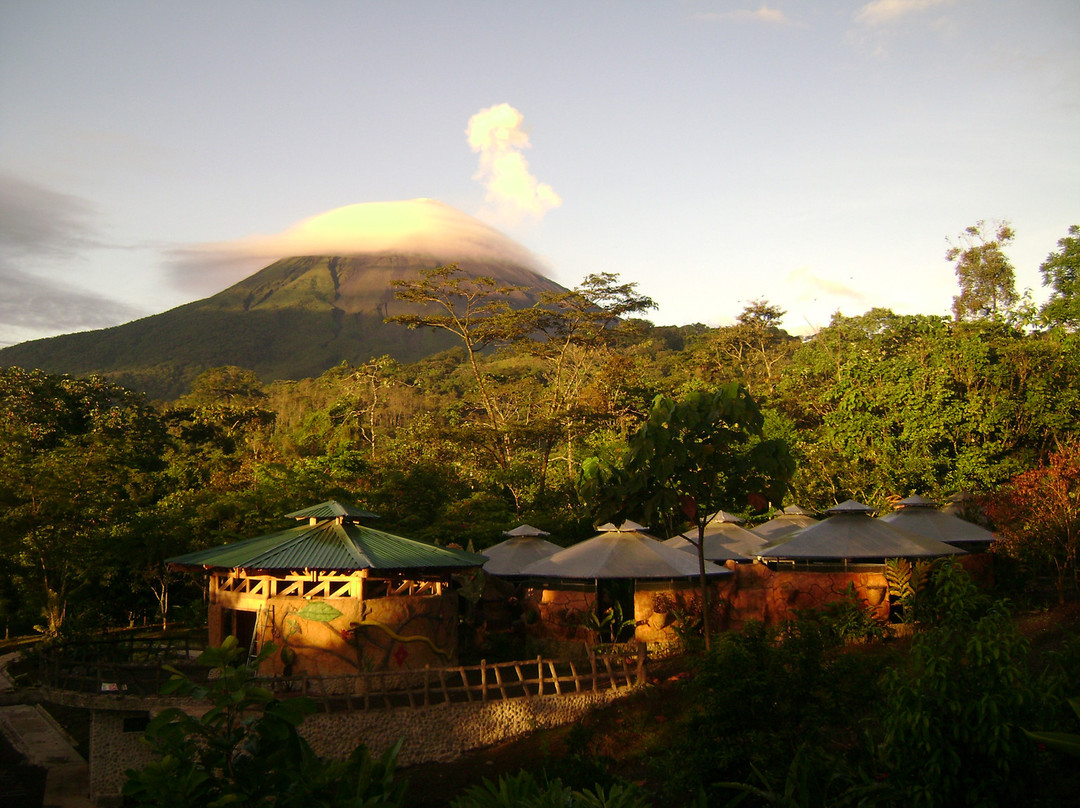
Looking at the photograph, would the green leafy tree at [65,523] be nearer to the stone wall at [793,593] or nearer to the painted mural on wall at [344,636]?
the painted mural on wall at [344,636]

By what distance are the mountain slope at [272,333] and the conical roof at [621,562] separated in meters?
69.7

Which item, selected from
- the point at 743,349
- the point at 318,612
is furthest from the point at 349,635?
the point at 743,349

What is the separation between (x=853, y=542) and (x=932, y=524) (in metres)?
4.23

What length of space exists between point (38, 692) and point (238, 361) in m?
93.9

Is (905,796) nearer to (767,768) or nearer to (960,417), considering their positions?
(767,768)

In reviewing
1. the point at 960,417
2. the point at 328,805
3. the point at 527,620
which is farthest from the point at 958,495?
the point at 328,805

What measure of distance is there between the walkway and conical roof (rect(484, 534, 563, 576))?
8221 millimetres

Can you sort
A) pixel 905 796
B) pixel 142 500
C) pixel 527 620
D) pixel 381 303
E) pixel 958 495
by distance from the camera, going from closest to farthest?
pixel 905 796
pixel 527 620
pixel 958 495
pixel 142 500
pixel 381 303

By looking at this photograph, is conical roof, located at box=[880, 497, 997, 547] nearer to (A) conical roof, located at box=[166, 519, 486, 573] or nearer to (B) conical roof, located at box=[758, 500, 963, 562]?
(B) conical roof, located at box=[758, 500, 963, 562]

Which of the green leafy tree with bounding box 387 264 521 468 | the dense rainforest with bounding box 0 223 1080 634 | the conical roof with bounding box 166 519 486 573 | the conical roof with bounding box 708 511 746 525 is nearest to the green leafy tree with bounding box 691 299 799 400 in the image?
the dense rainforest with bounding box 0 223 1080 634

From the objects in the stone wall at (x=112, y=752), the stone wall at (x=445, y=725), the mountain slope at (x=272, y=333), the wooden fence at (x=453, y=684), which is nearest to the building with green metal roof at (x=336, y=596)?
the wooden fence at (x=453, y=684)

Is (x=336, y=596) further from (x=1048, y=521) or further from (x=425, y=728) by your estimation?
(x=1048, y=521)

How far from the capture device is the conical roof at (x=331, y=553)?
1405 centimetres

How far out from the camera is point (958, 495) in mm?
22906
